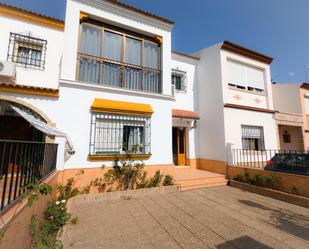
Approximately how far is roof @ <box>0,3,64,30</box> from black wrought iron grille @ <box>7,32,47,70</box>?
98 cm

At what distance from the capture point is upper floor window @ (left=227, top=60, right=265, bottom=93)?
12.3 m

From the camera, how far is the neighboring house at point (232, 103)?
11.3 m

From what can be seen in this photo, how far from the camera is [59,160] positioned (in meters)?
6.54

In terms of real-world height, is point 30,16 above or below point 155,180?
above

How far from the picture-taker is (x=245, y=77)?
42.3 feet

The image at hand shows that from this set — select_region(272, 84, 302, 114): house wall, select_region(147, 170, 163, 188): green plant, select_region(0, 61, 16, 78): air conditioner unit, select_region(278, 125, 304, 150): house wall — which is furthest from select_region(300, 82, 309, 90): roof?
select_region(0, 61, 16, 78): air conditioner unit

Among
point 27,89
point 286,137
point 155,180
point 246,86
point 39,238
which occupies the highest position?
point 246,86

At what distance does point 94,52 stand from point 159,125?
4888 mm

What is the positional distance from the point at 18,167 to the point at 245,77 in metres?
14.4

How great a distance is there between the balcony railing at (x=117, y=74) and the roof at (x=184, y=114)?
252 cm

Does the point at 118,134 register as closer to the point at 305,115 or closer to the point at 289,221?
the point at 289,221

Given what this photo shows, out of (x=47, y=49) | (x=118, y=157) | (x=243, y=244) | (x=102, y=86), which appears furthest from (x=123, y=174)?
(x=47, y=49)

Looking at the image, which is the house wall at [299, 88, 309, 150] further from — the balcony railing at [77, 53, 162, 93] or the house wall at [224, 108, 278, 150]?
the balcony railing at [77, 53, 162, 93]

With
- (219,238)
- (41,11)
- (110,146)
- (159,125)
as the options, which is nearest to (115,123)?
(110,146)
